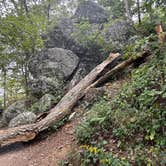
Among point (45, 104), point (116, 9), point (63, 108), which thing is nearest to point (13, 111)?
point (45, 104)

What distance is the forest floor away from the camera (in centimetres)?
489

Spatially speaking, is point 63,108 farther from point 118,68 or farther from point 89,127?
point 118,68

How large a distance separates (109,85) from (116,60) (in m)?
1.53

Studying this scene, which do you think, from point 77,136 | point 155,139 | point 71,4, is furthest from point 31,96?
point 71,4

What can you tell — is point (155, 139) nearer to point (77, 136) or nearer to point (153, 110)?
point (153, 110)

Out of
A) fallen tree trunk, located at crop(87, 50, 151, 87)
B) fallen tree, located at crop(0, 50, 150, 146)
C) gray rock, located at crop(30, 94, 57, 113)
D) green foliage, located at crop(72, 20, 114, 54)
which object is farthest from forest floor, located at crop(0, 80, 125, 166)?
green foliage, located at crop(72, 20, 114, 54)

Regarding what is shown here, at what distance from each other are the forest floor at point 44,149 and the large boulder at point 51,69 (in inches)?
144

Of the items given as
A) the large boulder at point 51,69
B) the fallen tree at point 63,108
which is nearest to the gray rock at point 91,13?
the large boulder at point 51,69

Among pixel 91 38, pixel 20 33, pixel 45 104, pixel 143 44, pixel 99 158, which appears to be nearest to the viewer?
pixel 99 158

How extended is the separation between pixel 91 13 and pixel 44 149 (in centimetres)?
1003

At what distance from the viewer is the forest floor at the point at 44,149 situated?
4.89 meters

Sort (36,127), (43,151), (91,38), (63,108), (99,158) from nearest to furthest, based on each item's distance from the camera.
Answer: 1. (99,158)
2. (43,151)
3. (36,127)
4. (63,108)
5. (91,38)

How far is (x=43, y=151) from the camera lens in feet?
17.6

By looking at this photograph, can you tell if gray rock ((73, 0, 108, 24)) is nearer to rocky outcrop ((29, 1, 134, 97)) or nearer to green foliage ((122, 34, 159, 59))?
rocky outcrop ((29, 1, 134, 97))
